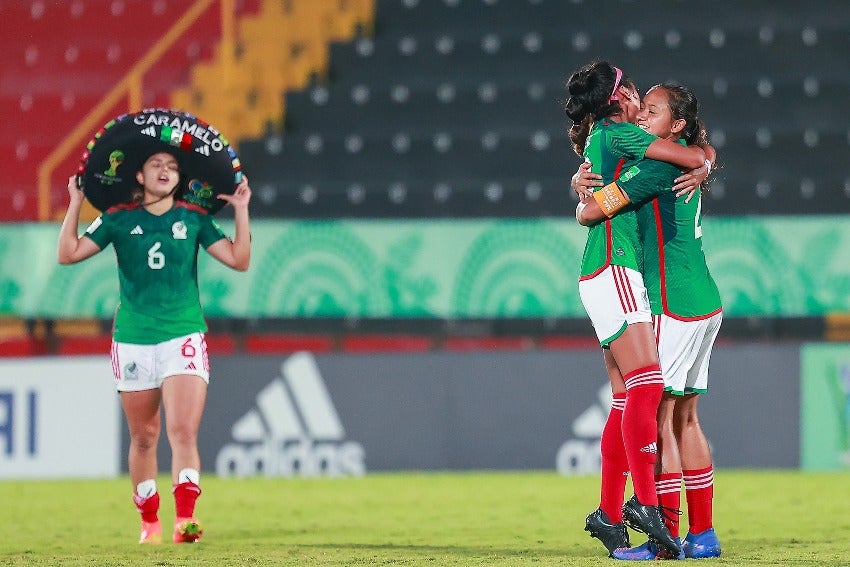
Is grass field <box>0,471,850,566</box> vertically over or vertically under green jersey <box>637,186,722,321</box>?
under

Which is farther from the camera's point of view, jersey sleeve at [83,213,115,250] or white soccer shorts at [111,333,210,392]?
jersey sleeve at [83,213,115,250]

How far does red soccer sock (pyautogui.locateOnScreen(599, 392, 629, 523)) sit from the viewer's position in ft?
18.7

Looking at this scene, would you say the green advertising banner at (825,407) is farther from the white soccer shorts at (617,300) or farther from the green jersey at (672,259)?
the white soccer shorts at (617,300)

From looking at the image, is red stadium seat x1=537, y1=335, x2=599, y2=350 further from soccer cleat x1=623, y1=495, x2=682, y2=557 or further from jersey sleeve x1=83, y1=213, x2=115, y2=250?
soccer cleat x1=623, y1=495, x2=682, y2=557

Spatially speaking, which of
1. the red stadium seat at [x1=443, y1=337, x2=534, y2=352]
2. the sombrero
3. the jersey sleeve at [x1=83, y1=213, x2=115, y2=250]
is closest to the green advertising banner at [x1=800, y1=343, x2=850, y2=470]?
the red stadium seat at [x1=443, y1=337, x2=534, y2=352]

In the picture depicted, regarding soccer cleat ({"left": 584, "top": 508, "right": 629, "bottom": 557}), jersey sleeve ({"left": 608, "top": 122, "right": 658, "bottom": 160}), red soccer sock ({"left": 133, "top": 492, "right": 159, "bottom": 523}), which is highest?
jersey sleeve ({"left": 608, "top": 122, "right": 658, "bottom": 160})

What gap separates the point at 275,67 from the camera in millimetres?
15523

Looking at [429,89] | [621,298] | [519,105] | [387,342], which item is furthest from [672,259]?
[429,89]

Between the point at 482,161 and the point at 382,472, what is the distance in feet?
13.6

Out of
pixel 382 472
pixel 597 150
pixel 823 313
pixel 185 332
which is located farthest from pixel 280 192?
pixel 597 150

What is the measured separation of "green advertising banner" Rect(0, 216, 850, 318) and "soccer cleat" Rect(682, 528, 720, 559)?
5.85m

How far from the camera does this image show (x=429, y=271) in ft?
38.7

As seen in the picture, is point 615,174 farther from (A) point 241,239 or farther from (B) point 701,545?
(A) point 241,239

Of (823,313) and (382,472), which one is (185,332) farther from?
(823,313)
